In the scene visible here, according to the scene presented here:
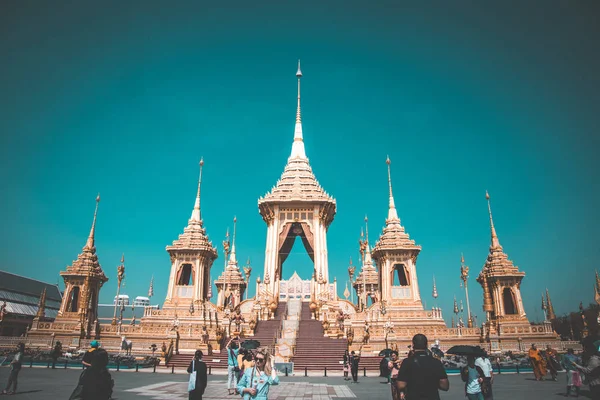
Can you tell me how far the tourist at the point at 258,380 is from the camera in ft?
22.5

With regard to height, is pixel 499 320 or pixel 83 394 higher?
pixel 499 320

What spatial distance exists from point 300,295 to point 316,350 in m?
17.1

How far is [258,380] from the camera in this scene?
6898 millimetres

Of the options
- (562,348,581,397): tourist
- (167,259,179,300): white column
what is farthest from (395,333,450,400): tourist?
(167,259,179,300): white column

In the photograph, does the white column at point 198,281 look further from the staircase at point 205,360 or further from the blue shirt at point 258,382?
the blue shirt at point 258,382

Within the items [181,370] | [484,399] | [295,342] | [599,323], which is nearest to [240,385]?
[484,399]

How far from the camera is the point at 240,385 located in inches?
274

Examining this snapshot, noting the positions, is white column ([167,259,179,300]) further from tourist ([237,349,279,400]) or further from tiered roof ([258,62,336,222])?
tourist ([237,349,279,400])

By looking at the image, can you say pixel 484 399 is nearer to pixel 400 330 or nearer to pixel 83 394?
pixel 83 394

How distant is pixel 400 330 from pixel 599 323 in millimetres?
15060

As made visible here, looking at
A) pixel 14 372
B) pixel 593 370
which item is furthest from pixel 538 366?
pixel 14 372

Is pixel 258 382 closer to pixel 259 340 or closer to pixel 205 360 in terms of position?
pixel 205 360

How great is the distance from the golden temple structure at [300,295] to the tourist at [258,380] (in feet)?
82.7

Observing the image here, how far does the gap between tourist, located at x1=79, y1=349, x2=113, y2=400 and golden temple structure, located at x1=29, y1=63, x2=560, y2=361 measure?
25.6 metres
